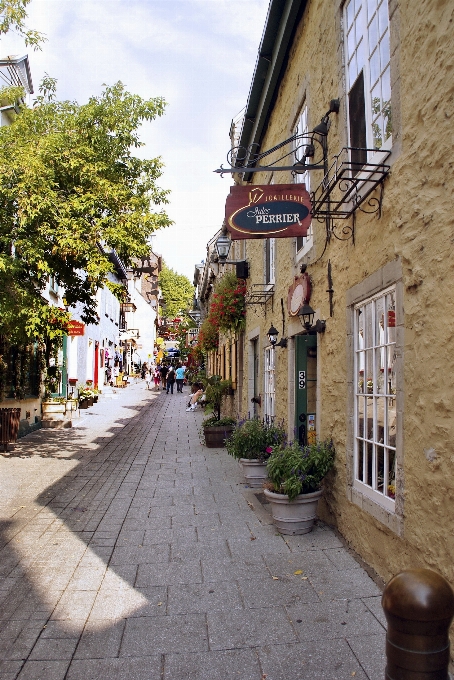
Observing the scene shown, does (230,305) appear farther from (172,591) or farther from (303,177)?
(172,591)

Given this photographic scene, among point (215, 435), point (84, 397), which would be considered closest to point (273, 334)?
point (215, 435)

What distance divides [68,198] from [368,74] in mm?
5650

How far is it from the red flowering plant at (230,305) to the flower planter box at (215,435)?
2166 millimetres

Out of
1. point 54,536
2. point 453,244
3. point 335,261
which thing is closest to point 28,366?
point 54,536

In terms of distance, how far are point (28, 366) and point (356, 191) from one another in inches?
433

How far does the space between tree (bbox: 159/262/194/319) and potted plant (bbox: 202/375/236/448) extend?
59124 millimetres

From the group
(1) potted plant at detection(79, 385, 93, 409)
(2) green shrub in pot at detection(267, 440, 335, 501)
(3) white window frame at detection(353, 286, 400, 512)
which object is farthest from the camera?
(1) potted plant at detection(79, 385, 93, 409)

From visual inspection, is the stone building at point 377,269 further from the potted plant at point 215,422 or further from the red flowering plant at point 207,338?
the red flowering plant at point 207,338

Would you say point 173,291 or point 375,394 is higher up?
point 173,291

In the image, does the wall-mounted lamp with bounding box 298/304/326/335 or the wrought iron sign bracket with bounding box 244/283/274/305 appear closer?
the wall-mounted lamp with bounding box 298/304/326/335

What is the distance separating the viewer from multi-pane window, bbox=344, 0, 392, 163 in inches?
167

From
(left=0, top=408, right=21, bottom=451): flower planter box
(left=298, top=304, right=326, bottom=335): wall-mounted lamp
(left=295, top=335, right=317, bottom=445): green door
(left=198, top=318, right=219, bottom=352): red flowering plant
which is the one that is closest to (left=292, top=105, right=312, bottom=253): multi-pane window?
(left=298, top=304, right=326, bottom=335): wall-mounted lamp

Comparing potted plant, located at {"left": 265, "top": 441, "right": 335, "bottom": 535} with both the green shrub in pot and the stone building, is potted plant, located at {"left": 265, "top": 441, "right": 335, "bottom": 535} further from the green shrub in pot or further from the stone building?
the stone building

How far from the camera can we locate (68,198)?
348 inches
